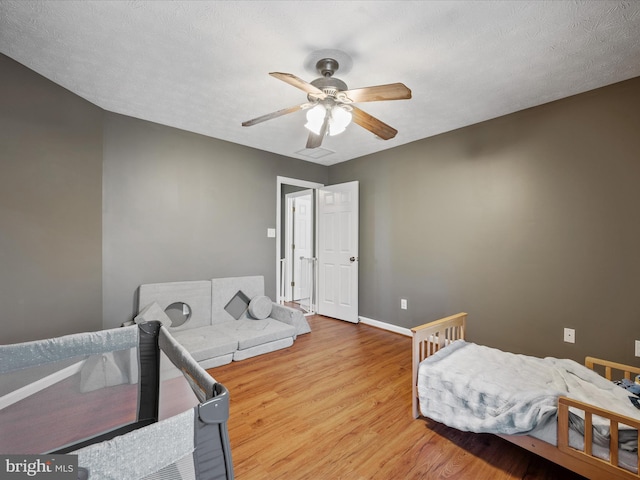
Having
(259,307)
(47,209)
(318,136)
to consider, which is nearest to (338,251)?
(259,307)

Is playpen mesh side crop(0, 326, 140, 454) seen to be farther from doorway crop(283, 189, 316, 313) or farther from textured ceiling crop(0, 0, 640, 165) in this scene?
doorway crop(283, 189, 316, 313)

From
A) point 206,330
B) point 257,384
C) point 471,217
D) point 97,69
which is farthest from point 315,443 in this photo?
point 97,69

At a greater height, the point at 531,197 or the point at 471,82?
the point at 471,82

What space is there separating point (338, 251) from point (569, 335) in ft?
9.08

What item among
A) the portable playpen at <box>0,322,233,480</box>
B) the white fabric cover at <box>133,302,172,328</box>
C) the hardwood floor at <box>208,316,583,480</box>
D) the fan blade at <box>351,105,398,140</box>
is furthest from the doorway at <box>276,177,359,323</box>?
the portable playpen at <box>0,322,233,480</box>

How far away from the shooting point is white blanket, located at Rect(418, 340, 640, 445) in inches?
59.6

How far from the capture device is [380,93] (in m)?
1.82

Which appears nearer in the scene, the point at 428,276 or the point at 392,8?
the point at 392,8

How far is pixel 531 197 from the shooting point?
9.06 feet

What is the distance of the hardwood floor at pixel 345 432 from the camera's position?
1.59 m

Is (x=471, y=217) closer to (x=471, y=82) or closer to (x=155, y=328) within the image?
(x=471, y=82)

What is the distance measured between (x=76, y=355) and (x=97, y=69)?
203cm

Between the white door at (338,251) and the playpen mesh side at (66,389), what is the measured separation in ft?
10.2

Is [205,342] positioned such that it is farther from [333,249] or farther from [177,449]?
[333,249]
